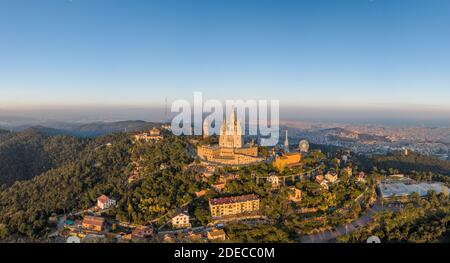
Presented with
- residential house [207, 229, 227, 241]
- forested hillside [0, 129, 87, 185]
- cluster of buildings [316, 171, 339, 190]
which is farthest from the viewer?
forested hillside [0, 129, 87, 185]

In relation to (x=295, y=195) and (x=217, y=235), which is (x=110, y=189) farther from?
(x=295, y=195)

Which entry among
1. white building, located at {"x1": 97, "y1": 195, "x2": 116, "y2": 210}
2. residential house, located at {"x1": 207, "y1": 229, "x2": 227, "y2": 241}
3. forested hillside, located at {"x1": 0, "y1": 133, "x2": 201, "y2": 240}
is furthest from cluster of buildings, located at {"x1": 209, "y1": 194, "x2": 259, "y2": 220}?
white building, located at {"x1": 97, "y1": 195, "x2": 116, "y2": 210}

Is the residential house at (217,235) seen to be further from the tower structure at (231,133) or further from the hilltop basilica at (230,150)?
the tower structure at (231,133)

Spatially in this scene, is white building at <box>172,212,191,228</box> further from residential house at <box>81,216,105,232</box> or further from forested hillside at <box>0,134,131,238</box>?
forested hillside at <box>0,134,131,238</box>

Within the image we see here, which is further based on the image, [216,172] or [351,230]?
[216,172]
